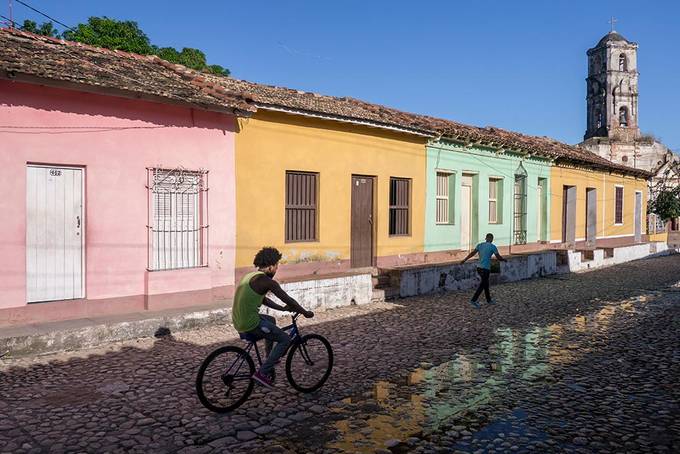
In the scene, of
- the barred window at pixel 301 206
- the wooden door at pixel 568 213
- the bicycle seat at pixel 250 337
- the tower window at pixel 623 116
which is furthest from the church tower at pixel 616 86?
the bicycle seat at pixel 250 337

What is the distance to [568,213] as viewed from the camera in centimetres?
2248

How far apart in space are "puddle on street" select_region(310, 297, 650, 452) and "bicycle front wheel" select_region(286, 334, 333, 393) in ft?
1.44

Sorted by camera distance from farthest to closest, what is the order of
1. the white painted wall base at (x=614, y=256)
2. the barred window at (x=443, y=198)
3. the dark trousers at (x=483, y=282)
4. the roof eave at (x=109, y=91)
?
the white painted wall base at (x=614, y=256)
the barred window at (x=443, y=198)
the dark trousers at (x=483, y=282)
the roof eave at (x=109, y=91)

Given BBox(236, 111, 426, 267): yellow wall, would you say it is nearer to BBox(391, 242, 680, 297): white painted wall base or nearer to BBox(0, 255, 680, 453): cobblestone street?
BBox(391, 242, 680, 297): white painted wall base

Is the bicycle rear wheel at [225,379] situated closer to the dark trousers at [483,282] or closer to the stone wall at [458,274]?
the dark trousers at [483,282]

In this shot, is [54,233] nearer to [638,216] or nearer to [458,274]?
[458,274]

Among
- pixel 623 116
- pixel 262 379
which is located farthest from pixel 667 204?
pixel 262 379

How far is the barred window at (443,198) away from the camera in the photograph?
15.8 m

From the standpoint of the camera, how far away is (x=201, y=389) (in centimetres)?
510

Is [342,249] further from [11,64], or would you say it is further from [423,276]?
[11,64]

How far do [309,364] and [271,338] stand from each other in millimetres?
584

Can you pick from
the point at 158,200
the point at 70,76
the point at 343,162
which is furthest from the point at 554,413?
the point at 343,162

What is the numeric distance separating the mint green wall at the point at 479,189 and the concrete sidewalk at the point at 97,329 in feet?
24.8

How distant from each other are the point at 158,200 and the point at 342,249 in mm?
4685
